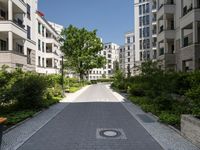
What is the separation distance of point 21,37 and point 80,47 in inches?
1353

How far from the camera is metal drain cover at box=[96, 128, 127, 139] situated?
27.0 ft

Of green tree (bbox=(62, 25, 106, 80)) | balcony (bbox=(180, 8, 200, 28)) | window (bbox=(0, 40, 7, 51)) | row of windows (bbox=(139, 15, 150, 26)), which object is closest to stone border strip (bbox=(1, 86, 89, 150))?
balcony (bbox=(180, 8, 200, 28))

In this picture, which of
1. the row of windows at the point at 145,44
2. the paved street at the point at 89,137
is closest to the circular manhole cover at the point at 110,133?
the paved street at the point at 89,137

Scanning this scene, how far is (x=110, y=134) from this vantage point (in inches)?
340

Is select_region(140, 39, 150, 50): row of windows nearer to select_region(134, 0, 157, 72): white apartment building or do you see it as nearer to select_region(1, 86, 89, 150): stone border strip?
select_region(134, 0, 157, 72): white apartment building

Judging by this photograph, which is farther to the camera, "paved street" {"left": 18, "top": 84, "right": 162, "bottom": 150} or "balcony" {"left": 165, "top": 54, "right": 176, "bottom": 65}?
"balcony" {"left": 165, "top": 54, "right": 176, "bottom": 65}

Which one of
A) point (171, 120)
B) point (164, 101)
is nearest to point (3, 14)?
point (164, 101)

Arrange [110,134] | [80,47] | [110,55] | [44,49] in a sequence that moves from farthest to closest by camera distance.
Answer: [110,55] < [80,47] < [44,49] < [110,134]

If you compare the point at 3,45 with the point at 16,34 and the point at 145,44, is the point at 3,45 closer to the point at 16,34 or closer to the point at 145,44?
the point at 16,34

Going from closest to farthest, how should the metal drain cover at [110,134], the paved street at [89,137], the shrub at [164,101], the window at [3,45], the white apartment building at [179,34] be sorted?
the paved street at [89,137]
the metal drain cover at [110,134]
the shrub at [164,101]
the white apartment building at [179,34]
the window at [3,45]

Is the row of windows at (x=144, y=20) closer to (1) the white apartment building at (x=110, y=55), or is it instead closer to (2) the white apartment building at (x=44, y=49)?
(2) the white apartment building at (x=44, y=49)

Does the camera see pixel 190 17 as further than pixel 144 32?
No

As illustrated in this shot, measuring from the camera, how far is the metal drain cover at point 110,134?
824 cm

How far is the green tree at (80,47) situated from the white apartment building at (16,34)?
24389mm
